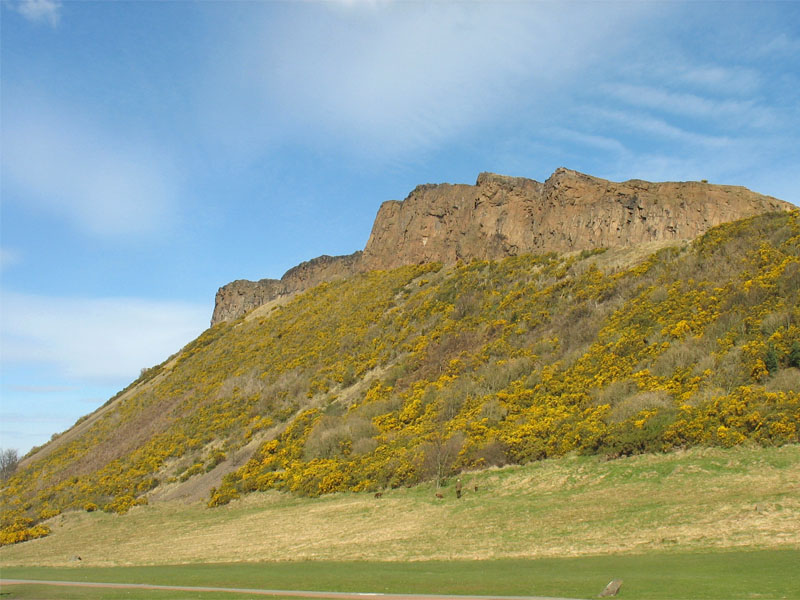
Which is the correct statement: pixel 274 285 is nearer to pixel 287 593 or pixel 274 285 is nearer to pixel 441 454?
pixel 441 454

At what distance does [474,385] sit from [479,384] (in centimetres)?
30

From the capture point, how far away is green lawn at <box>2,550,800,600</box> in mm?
10984

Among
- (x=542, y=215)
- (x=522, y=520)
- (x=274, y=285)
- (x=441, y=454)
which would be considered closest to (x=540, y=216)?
(x=542, y=215)

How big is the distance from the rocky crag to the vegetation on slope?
260 inches

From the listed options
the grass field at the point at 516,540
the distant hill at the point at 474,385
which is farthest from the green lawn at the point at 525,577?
the distant hill at the point at 474,385

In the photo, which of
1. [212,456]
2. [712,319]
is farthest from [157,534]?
[712,319]

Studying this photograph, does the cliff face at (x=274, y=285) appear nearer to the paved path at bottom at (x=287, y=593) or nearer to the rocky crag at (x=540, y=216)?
the rocky crag at (x=540, y=216)

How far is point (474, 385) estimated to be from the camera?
37344 millimetres

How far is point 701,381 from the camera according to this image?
27.4 meters

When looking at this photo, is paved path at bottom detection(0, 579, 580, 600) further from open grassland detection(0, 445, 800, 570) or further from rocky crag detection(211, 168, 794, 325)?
rocky crag detection(211, 168, 794, 325)

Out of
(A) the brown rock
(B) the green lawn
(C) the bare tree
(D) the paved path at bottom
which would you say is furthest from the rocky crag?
(D) the paved path at bottom

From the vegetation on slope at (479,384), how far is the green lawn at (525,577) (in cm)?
1025

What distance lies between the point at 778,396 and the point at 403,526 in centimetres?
1465

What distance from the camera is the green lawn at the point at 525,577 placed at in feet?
36.0
